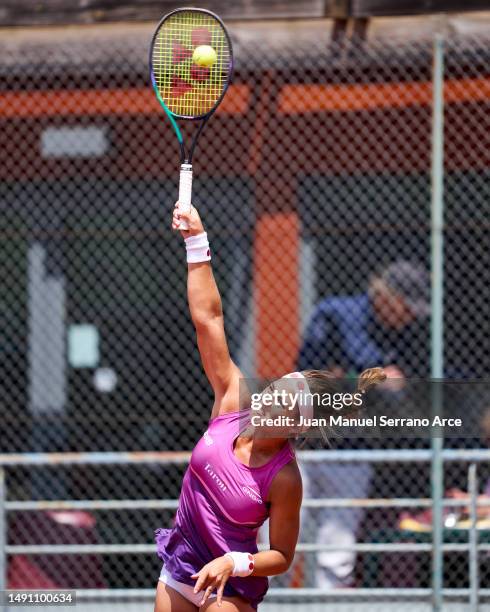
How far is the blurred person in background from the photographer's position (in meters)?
6.89

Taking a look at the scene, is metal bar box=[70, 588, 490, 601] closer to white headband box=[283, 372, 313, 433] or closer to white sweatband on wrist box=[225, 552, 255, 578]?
white sweatband on wrist box=[225, 552, 255, 578]

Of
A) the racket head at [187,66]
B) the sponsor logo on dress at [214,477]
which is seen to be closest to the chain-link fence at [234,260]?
the racket head at [187,66]

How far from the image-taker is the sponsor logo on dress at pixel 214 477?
3.87 m

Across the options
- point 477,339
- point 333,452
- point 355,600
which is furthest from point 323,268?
point 355,600

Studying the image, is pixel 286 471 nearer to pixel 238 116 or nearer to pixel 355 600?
pixel 355 600

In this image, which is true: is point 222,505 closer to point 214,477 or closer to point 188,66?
point 214,477

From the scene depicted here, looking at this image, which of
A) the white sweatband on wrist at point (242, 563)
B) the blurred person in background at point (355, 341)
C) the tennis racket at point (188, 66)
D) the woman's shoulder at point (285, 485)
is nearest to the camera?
the white sweatband on wrist at point (242, 563)

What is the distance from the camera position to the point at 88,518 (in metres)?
7.09

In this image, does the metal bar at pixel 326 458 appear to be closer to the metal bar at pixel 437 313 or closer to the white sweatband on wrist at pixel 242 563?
the metal bar at pixel 437 313

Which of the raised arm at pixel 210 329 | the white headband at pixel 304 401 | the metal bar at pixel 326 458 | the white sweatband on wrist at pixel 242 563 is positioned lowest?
the white sweatband on wrist at pixel 242 563

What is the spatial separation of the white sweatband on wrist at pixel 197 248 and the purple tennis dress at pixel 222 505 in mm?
531

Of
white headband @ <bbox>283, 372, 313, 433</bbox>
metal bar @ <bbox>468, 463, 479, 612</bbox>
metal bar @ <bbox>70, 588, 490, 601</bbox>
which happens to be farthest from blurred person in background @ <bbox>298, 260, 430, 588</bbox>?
white headband @ <bbox>283, 372, 313, 433</bbox>

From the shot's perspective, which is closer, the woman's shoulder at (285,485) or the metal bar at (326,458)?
the woman's shoulder at (285,485)

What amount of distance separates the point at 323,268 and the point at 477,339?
1.03 m
